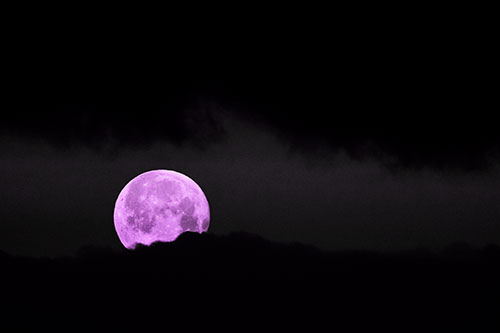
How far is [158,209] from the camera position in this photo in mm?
Answer: 24234

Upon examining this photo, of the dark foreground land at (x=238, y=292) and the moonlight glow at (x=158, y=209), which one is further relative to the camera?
the dark foreground land at (x=238, y=292)

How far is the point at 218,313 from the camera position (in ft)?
114

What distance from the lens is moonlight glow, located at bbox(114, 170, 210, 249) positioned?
2423 cm

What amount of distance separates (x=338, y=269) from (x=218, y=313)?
12.8 metres

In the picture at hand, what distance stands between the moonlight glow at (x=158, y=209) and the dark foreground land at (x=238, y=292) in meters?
6.50

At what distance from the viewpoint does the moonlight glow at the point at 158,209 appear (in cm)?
2423

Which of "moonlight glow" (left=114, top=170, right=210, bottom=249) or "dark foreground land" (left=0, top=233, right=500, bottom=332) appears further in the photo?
"dark foreground land" (left=0, top=233, right=500, bottom=332)

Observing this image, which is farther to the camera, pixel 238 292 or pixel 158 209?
pixel 238 292

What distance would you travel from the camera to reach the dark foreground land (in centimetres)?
3391

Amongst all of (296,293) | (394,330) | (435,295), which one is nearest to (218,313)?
(296,293)

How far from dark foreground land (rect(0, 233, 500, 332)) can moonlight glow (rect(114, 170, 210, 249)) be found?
6.50m

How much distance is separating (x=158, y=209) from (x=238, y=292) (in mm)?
15916

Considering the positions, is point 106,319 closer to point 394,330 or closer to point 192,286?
point 192,286

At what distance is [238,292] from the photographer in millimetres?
38094
